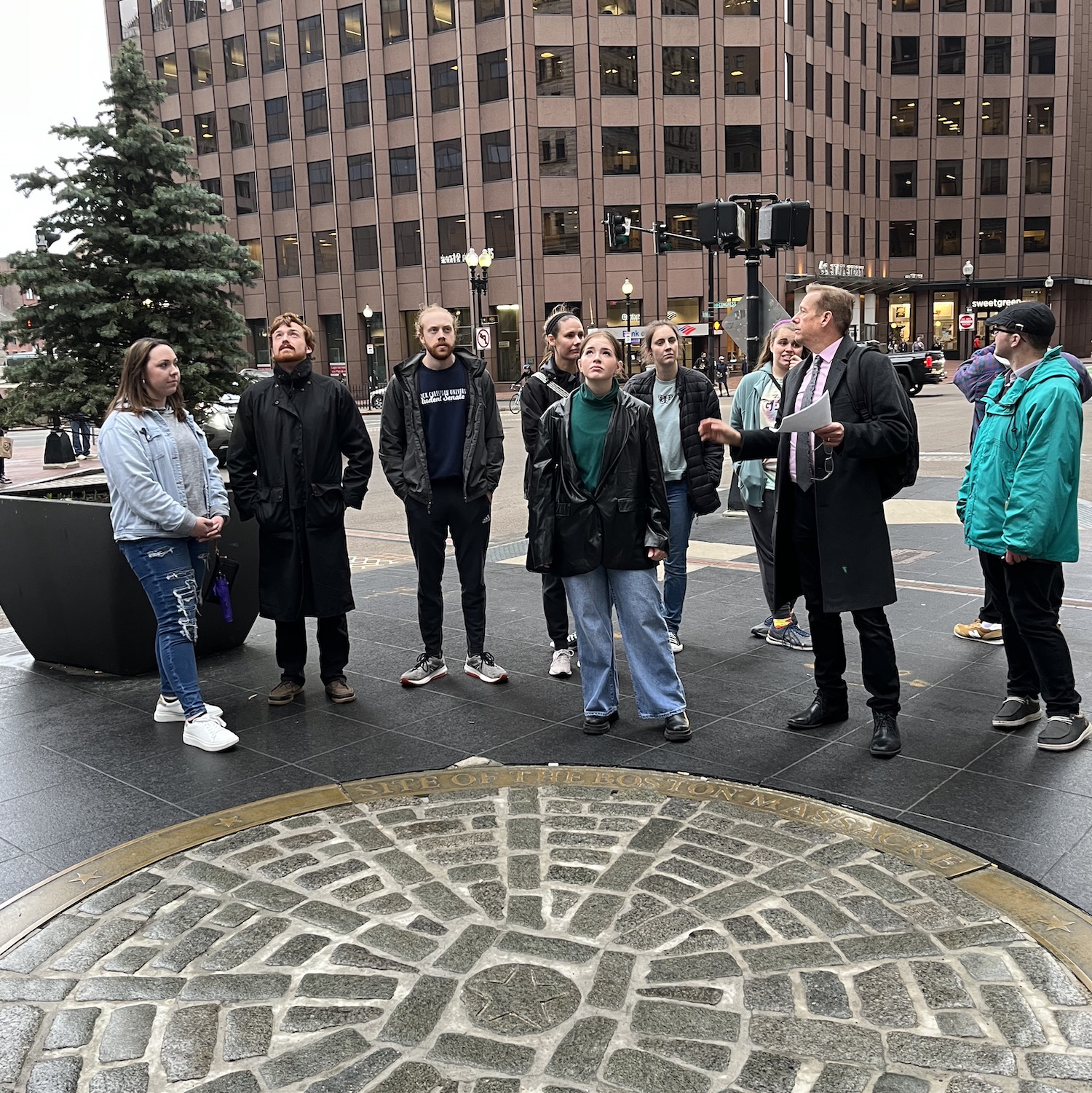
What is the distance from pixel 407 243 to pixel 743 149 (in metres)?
17.2

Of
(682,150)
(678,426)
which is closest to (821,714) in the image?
(678,426)

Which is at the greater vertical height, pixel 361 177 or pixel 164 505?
pixel 361 177

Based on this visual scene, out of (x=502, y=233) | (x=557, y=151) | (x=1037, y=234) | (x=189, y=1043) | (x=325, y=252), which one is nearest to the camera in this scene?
(x=189, y=1043)

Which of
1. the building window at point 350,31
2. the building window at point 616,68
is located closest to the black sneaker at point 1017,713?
the building window at point 616,68

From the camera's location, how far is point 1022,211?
63.3 metres

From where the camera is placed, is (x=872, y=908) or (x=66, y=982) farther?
(x=872, y=908)

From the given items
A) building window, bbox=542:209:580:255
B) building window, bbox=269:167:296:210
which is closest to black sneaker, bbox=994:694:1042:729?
building window, bbox=542:209:580:255

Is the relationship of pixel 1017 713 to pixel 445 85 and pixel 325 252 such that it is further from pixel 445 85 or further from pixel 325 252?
pixel 325 252

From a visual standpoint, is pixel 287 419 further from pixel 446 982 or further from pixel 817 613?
pixel 446 982

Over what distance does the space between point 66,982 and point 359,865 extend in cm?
106

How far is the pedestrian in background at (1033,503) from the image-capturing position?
4828 millimetres

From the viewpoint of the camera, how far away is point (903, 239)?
64.8 metres

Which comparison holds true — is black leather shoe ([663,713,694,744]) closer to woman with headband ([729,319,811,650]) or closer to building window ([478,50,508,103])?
woman with headband ([729,319,811,650])

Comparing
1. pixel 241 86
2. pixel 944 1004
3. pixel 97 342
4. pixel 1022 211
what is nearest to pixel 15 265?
pixel 97 342
